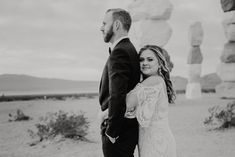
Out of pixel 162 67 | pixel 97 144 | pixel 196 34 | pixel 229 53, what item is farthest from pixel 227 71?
pixel 162 67

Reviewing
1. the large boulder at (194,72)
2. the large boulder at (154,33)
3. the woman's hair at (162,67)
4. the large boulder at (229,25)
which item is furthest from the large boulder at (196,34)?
the woman's hair at (162,67)

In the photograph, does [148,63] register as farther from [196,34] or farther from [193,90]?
[193,90]

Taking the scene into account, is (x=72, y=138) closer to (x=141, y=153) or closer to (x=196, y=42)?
(x=141, y=153)

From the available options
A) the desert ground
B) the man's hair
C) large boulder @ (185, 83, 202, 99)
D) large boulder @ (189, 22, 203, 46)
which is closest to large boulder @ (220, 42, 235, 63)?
the desert ground

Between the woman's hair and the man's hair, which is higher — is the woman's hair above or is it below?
below

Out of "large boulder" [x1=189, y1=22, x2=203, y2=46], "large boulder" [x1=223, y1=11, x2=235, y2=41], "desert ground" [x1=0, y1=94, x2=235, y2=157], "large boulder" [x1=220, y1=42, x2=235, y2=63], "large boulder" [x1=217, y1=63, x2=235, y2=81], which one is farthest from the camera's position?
"large boulder" [x1=189, y1=22, x2=203, y2=46]

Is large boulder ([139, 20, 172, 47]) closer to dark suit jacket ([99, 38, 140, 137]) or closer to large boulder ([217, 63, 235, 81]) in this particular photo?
large boulder ([217, 63, 235, 81])

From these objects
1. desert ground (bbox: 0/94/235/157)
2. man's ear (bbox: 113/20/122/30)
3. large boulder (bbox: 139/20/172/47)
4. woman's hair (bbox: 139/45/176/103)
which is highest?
large boulder (bbox: 139/20/172/47)

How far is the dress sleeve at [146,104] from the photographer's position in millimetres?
2621

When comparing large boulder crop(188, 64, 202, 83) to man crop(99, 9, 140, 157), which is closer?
man crop(99, 9, 140, 157)

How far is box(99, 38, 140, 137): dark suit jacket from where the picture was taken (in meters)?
2.51

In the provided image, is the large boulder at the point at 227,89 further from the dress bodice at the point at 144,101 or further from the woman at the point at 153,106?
the dress bodice at the point at 144,101

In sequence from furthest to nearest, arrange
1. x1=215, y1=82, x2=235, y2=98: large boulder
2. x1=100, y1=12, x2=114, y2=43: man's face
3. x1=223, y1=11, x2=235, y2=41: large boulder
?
1. x1=215, y1=82, x2=235, y2=98: large boulder
2. x1=223, y1=11, x2=235, y2=41: large boulder
3. x1=100, y1=12, x2=114, y2=43: man's face

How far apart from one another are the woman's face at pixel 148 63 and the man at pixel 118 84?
→ 6cm
